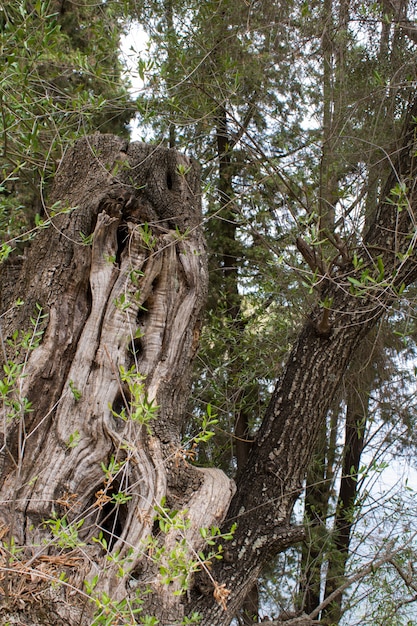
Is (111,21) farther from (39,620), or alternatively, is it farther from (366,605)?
(366,605)

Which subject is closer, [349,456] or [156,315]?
[156,315]

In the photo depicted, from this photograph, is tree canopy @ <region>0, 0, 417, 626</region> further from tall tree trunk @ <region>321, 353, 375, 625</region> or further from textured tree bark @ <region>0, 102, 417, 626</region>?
tall tree trunk @ <region>321, 353, 375, 625</region>

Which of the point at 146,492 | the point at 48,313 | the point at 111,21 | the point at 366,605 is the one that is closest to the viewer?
the point at 146,492

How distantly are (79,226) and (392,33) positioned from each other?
241 cm

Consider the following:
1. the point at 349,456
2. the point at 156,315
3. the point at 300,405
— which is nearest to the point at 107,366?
the point at 156,315

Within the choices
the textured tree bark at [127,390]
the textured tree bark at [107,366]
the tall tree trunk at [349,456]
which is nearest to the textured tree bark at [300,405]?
the textured tree bark at [127,390]

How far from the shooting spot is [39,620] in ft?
6.77

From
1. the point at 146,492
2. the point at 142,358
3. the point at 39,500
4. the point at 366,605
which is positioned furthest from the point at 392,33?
the point at 366,605

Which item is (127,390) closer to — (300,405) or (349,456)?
(300,405)

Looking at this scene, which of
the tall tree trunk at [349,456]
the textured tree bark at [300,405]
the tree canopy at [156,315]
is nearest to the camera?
the tree canopy at [156,315]

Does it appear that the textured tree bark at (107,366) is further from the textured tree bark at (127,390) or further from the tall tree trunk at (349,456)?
the tall tree trunk at (349,456)

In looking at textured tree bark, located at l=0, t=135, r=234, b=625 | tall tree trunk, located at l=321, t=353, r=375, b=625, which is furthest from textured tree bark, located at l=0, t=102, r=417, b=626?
tall tree trunk, located at l=321, t=353, r=375, b=625

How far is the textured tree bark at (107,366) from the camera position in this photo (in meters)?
2.35

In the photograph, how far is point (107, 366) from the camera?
2.71 meters
